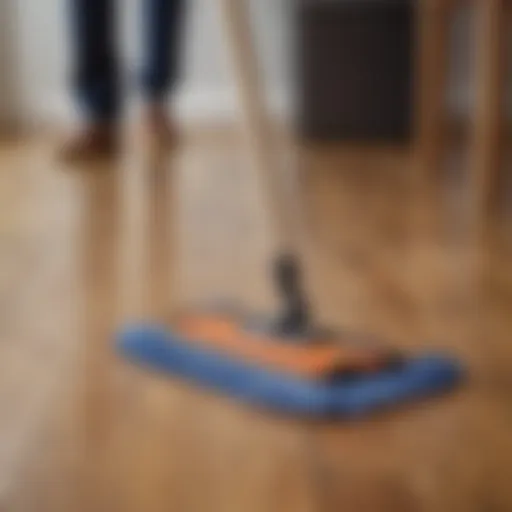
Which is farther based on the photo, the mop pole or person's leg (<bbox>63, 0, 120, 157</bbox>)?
person's leg (<bbox>63, 0, 120, 157</bbox>)

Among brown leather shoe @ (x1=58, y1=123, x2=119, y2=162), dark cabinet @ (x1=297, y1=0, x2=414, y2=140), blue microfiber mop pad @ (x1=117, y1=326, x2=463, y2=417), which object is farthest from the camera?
dark cabinet @ (x1=297, y1=0, x2=414, y2=140)

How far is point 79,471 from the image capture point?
107 centimetres

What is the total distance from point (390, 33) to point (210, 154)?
0.58 m

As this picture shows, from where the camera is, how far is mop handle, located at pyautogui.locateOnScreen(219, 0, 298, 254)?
4.47ft

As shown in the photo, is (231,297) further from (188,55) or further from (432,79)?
(188,55)

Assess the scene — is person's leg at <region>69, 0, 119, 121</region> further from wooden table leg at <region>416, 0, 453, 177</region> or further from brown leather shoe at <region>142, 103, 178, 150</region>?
wooden table leg at <region>416, 0, 453, 177</region>

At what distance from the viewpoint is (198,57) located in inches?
135

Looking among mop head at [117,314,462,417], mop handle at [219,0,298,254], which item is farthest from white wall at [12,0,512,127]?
mop head at [117,314,462,417]

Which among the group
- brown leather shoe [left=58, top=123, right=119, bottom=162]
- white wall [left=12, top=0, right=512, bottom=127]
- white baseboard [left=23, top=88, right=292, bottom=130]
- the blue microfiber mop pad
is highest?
white wall [left=12, top=0, right=512, bottom=127]

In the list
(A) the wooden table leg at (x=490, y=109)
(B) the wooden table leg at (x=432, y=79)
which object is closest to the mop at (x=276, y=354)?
(A) the wooden table leg at (x=490, y=109)

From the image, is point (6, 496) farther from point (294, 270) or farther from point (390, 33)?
point (390, 33)

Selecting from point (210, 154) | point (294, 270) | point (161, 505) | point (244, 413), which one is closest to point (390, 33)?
point (210, 154)

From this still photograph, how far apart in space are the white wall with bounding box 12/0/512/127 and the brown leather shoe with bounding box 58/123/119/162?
56 centimetres

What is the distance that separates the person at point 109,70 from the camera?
2.73 meters
